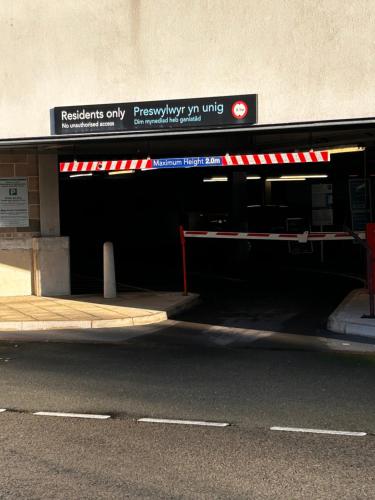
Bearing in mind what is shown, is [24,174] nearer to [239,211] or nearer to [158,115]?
[158,115]

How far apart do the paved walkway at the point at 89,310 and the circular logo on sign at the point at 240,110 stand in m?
3.68

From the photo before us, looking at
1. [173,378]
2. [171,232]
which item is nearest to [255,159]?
[173,378]

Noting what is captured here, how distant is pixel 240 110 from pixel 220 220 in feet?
62.7

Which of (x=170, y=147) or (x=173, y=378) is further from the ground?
(x=170, y=147)

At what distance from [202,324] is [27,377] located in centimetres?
433

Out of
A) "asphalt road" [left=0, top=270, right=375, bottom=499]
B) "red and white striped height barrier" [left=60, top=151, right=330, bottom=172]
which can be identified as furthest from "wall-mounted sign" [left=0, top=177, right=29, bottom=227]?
"asphalt road" [left=0, top=270, right=375, bottom=499]

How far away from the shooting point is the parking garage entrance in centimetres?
1703

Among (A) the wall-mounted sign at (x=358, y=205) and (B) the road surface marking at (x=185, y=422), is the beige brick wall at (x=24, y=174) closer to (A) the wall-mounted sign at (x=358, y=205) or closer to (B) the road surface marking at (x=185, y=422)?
(A) the wall-mounted sign at (x=358, y=205)

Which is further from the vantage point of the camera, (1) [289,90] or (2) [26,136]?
(2) [26,136]

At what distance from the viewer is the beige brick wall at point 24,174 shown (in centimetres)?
1450

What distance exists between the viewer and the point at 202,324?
11.8m

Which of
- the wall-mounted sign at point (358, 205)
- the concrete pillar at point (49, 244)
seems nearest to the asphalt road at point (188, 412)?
the concrete pillar at point (49, 244)

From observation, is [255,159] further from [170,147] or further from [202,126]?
[170,147]

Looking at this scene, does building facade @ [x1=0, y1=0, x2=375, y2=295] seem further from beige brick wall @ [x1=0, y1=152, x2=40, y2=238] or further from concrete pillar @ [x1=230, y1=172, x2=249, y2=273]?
concrete pillar @ [x1=230, y1=172, x2=249, y2=273]
